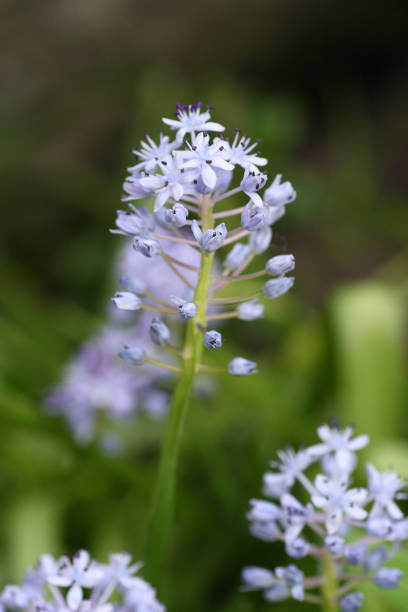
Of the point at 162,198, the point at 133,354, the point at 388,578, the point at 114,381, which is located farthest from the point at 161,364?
the point at 114,381

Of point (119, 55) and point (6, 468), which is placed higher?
point (119, 55)

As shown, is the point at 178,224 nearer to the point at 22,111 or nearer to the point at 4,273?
the point at 4,273

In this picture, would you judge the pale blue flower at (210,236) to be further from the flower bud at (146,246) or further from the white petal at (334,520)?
the white petal at (334,520)

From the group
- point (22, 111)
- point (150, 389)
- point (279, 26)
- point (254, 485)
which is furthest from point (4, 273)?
point (279, 26)

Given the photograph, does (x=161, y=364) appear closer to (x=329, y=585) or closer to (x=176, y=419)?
(x=176, y=419)

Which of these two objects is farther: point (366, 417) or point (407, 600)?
point (366, 417)

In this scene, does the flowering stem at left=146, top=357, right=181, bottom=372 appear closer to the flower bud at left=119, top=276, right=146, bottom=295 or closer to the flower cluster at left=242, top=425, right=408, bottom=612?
the flower bud at left=119, top=276, right=146, bottom=295
